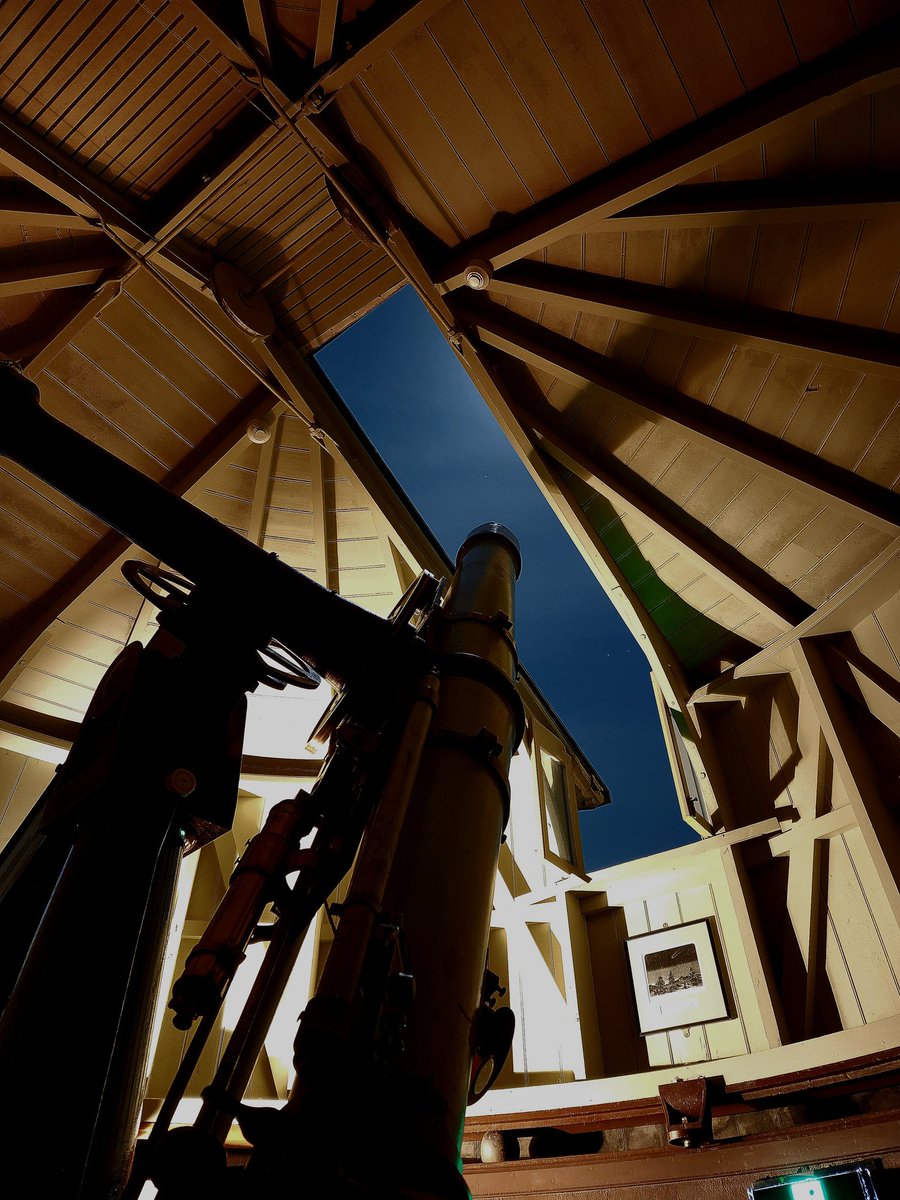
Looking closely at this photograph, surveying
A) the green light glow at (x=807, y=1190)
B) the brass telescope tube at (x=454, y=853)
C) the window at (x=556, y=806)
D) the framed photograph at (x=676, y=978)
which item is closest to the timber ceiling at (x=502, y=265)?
the window at (x=556, y=806)

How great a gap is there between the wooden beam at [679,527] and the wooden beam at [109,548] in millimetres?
3255

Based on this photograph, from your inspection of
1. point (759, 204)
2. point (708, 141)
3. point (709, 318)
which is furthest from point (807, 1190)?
point (708, 141)

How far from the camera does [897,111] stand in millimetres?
5242

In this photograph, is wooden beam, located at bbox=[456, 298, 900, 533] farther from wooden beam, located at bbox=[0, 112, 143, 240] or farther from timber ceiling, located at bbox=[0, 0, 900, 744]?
wooden beam, located at bbox=[0, 112, 143, 240]

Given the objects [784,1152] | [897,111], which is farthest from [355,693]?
[897,111]

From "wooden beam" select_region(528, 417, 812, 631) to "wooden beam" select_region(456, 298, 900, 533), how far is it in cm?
76

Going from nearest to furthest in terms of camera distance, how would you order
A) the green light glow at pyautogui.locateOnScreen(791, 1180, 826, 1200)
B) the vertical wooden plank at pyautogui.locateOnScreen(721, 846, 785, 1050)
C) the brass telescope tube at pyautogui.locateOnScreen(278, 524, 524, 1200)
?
the brass telescope tube at pyautogui.locateOnScreen(278, 524, 524, 1200), the green light glow at pyautogui.locateOnScreen(791, 1180, 826, 1200), the vertical wooden plank at pyautogui.locateOnScreen(721, 846, 785, 1050)

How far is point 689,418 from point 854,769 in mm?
3334

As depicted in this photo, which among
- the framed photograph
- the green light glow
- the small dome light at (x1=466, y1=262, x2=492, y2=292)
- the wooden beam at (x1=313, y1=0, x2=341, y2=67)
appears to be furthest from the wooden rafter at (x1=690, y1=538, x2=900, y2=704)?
the wooden beam at (x1=313, y1=0, x2=341, y2=67)

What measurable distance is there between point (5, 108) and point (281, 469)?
414 centimetres

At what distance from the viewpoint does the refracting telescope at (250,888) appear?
188 cm

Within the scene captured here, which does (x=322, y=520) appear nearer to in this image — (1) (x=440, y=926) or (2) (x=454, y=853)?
(2) (x=454, y=853)

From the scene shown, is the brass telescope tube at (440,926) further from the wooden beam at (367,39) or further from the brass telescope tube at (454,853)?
the wooden beam at (367,39)

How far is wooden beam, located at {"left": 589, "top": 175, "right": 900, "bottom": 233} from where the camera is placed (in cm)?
530
